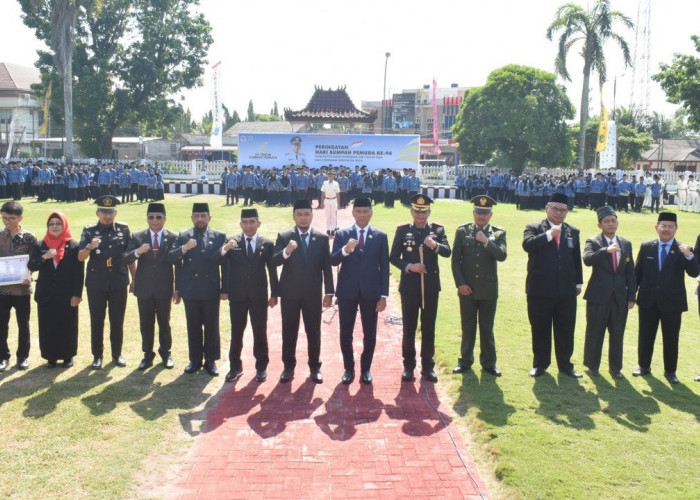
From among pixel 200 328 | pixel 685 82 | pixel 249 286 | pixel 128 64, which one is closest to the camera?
pixel 249 286

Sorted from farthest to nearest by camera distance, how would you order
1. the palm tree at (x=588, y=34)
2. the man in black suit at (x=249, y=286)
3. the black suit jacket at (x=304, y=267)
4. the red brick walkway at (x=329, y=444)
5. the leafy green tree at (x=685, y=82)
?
the palm tree at (x=588, y=34)
the leafy green tree at (x=685, y=82)
the man in black suit at (x=249, y=286)
the black suit jacket at (x=304, y=267)
the red brick walkway at (x=329, y=444)

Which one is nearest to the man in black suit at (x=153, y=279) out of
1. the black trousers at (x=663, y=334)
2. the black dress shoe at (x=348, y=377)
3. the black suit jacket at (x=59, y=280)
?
the black suit jacket at (x=59, y=280)

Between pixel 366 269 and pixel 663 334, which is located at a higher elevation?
pixel 366 269

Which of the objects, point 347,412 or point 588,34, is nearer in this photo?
point 347,412

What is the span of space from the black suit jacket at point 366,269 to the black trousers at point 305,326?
309 millimetres

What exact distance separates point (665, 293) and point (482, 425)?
274 cm

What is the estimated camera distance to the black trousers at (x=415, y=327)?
6.48m

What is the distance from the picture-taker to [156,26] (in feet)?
134

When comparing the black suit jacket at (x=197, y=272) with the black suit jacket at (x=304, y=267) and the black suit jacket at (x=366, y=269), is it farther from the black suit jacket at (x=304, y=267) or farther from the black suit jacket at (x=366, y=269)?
the black suit jacket at (x=366, y=269)

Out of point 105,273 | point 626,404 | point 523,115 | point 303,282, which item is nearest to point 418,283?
point 303,282

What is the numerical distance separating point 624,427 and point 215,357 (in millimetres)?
4093

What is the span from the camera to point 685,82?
85.5 feet

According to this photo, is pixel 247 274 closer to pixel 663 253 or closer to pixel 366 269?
pixel 366 269

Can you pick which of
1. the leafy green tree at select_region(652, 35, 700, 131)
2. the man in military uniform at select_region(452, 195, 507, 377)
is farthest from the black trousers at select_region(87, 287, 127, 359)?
the leafy green tree at select_region(652, 35, 700, 131)
